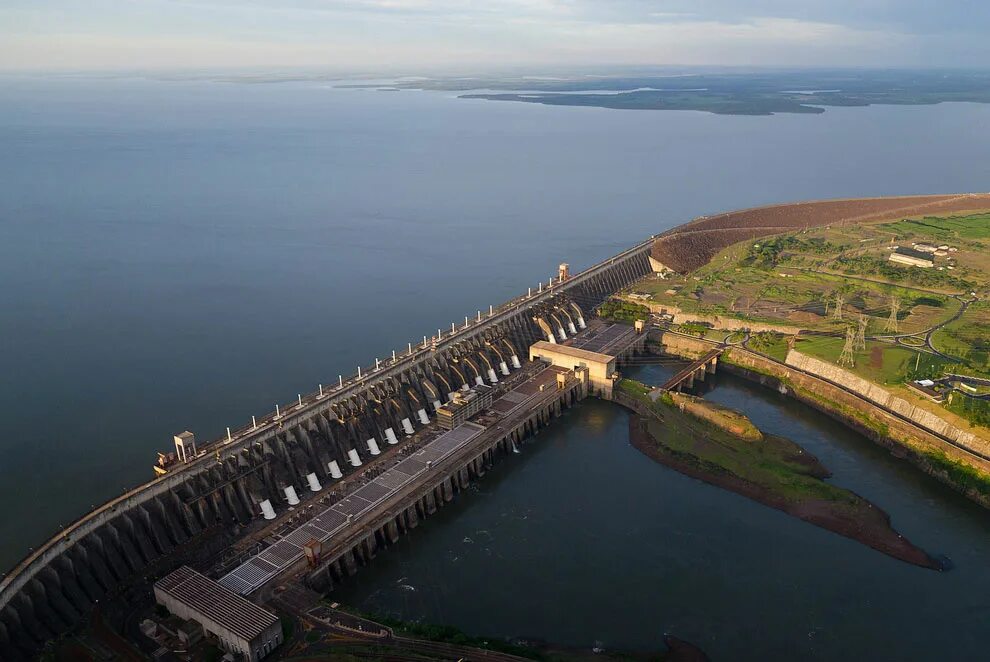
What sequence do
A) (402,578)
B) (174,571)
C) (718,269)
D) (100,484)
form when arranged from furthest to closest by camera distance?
(718,269)
(100,484)
(402,578)
(174,571)

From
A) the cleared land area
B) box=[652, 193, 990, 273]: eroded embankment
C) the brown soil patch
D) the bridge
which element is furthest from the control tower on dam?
box=[652, 193, 990, 273]: eroded embankment

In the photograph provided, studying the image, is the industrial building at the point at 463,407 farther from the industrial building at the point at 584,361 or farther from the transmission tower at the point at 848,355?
the transmission tower at the point at 848,355

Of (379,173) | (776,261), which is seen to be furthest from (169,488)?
(379,173)

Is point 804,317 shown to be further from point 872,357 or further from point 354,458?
point 354,458

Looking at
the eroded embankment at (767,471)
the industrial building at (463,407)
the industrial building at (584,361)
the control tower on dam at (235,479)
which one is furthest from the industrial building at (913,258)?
the industrial building at (463,407)

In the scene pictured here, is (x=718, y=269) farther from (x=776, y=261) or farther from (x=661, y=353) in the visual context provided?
(x=661, y=353)
